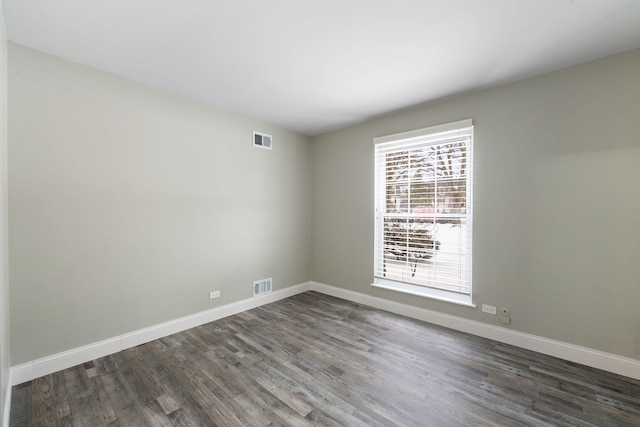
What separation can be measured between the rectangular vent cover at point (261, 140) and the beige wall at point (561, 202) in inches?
82.4

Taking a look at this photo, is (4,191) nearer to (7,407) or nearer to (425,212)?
(7,407)

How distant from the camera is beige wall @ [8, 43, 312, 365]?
205 centimetres

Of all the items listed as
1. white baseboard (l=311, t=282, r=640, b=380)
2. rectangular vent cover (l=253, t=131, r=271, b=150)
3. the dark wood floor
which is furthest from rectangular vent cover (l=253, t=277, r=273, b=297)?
rectangular vent cover (l=253, t=131, r=271, b=150)

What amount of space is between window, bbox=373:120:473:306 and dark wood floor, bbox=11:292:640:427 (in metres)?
0.70

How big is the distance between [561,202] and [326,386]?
8.48 feet

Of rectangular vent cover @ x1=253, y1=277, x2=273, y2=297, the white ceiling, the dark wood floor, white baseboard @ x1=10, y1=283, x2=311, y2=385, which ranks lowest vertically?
the dark wood floor

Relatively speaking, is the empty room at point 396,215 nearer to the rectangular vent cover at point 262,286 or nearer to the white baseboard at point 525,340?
the white baseboard at point 525,340

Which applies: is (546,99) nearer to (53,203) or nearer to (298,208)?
(298,208)

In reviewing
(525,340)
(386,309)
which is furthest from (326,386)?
(525,340)

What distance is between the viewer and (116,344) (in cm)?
244

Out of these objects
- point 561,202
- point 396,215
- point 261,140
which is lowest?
point 396,215

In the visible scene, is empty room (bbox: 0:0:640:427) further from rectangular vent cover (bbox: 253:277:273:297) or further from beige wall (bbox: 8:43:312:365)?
rectangular vent cover (bbox: 253:277:273:297)

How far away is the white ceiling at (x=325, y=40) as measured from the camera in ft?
5.47

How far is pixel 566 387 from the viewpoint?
6.46ft
